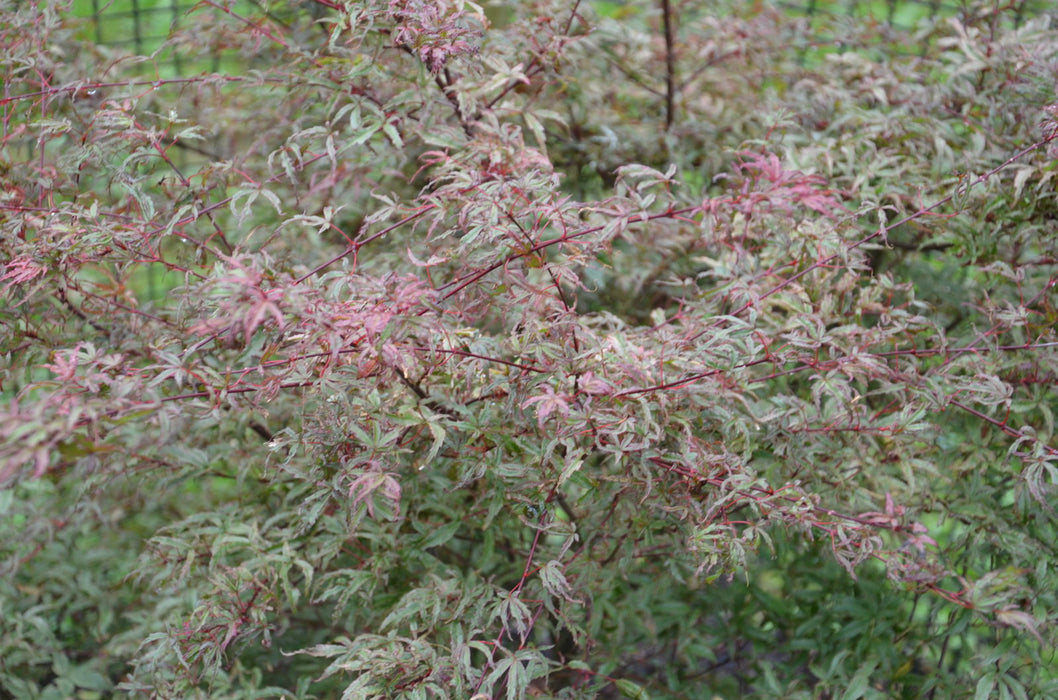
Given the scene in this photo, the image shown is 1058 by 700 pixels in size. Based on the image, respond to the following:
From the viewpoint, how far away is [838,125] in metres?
1.93

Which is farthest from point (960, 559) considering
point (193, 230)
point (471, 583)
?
point (193, 230)

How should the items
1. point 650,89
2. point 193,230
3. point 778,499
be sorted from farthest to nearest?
1. point 650,89
2. point 193,230
3. point 778,499

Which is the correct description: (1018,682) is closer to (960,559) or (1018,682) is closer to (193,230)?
(960,559)

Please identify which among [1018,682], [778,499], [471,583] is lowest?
[1018,682]

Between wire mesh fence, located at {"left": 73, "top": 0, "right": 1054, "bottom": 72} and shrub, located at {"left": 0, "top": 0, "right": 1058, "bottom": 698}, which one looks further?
→ wire mesh fence, located at {"left": 73, "top": 0, "right": 1054, "bottom": 72}

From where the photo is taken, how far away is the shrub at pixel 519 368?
1300 mm

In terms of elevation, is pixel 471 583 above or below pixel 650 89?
below

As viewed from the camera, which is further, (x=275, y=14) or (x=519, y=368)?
(x=275, y=14)

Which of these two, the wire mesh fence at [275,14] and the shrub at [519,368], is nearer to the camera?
the shrub at [519,368]

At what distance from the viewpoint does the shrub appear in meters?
1.30

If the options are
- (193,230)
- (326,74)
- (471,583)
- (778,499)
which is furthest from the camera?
(193,230)

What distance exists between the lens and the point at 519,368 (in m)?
1.34

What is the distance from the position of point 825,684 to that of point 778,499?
62cm

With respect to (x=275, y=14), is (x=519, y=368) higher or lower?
lower
